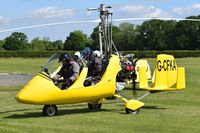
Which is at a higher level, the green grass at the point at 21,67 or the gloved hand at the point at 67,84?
the gloved hand at the point at 67,84

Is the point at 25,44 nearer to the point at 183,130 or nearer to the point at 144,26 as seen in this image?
the point at 144,26

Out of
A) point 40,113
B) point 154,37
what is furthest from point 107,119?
point 154,37

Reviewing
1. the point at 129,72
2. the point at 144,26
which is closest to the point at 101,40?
the point at 129,72

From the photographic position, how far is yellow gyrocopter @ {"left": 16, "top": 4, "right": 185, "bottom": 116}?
451 inches

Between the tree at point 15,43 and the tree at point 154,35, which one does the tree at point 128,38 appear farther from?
the tree at point 15,43

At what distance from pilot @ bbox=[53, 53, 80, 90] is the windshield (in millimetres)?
116

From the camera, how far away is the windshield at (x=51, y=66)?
1206cm

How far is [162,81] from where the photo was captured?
13750 millimetres

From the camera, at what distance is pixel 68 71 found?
489 inches

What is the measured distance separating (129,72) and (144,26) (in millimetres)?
129490

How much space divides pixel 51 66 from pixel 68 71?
0.50m

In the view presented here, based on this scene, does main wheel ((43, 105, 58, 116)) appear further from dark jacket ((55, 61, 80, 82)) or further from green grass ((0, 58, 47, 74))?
green grass ((0, 58, 47, 74))

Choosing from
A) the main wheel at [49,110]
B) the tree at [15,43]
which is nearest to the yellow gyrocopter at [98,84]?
the main wheel at [49,110]

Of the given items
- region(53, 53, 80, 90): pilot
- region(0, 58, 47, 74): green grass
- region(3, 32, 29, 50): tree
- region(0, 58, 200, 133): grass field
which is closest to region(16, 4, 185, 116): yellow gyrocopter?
region(53, 53, 80, 90): pilot
